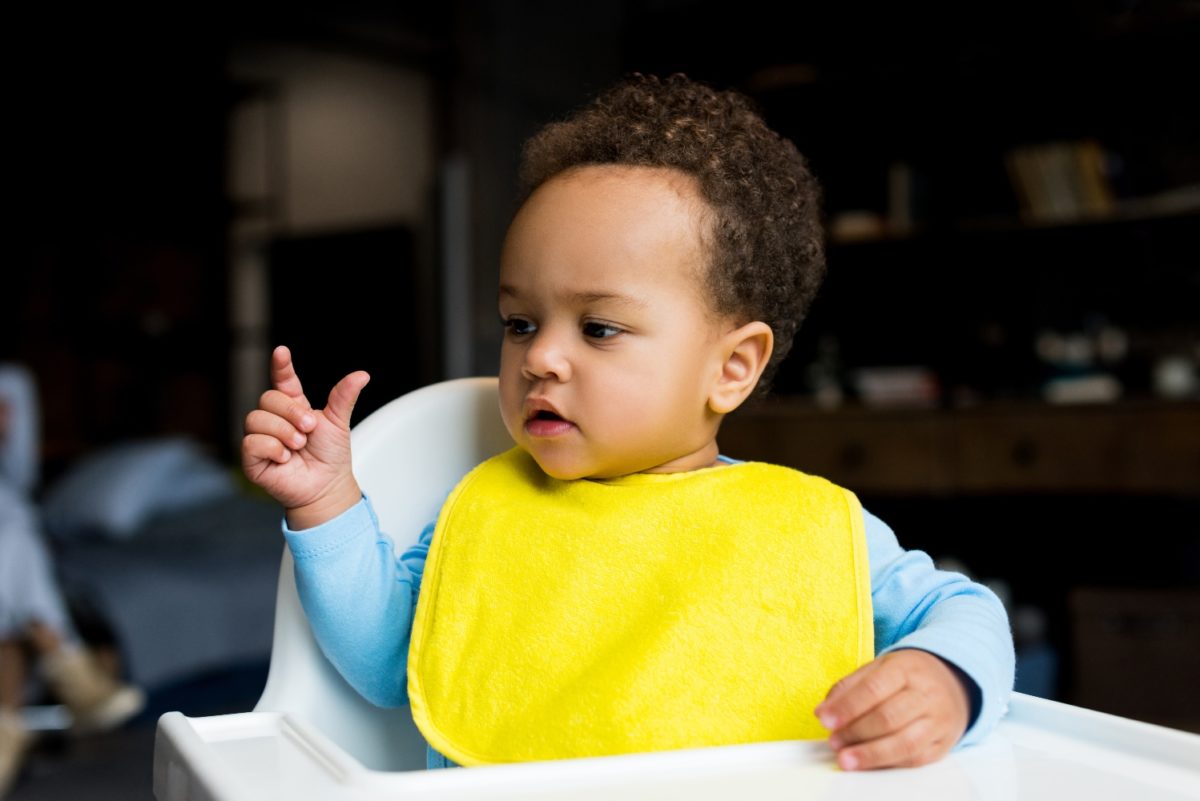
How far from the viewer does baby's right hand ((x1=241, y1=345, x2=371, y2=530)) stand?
777 mm

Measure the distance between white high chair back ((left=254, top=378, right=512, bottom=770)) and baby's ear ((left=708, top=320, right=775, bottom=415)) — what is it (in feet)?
0.67

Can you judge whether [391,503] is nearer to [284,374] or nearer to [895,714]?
[284,374]

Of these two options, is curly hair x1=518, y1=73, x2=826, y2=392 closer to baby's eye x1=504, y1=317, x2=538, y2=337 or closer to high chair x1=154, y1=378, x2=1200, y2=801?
baby's eye x1=504, y1=317, x2=538, y2=337

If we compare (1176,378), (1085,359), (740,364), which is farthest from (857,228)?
(740,364)

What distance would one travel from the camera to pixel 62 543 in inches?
135

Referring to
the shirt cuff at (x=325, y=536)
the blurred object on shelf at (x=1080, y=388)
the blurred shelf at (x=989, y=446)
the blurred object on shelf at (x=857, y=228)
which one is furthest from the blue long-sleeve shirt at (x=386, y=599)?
the blurred object on shelf at (x=857, y=228)

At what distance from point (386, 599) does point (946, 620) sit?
0.40 metres

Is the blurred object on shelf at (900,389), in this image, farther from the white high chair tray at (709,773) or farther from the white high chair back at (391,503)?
the white high chair tray at (709,773)

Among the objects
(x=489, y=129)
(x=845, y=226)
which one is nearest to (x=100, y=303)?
(x=489, y=129)

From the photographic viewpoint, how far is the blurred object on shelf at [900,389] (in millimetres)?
3174

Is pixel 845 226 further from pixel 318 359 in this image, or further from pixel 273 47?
pixel 273 47

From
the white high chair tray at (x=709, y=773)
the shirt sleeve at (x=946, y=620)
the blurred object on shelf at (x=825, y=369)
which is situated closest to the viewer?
the white high chair tray at (x=709, y=773)

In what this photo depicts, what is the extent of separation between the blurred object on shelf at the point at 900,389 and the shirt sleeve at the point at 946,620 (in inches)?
93.3

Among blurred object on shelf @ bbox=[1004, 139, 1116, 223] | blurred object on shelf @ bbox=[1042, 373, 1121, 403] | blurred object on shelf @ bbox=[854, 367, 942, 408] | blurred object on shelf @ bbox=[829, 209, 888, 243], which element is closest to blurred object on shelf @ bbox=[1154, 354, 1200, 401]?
blurred object on shelf @ bbox=[1042, 373, 1121, 403]
